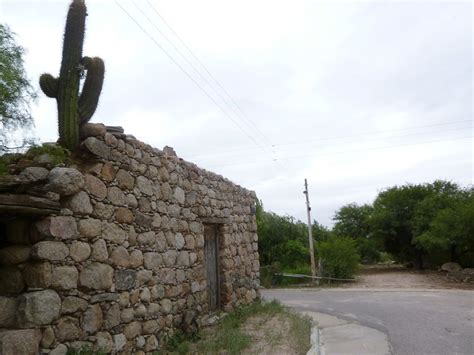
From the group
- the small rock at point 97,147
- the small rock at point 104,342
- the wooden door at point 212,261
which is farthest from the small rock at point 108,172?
the wooden door at point 212,261

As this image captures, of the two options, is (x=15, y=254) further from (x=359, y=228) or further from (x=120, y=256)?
(x=359, y=228)

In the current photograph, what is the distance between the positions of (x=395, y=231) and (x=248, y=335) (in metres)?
19.4

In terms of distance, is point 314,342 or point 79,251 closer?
point 79,251

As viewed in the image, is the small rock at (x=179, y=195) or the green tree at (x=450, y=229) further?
the green tree at (x=450, y=229)

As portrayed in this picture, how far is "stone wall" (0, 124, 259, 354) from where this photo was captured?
4.66 meters

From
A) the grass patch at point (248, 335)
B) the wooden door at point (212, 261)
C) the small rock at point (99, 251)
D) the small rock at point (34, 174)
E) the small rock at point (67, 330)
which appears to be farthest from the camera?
the wooden door at point (212, 261)

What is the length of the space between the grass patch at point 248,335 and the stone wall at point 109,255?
0.30 meters

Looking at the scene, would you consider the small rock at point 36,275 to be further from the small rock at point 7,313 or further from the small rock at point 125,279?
the small rock at point 125,279

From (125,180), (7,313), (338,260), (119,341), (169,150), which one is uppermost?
(169,150)

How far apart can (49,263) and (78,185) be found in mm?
936

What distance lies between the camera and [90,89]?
5.59 m

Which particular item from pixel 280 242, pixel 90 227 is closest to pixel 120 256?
pixel 90 227

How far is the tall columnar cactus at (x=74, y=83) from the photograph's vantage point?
5.35 meters

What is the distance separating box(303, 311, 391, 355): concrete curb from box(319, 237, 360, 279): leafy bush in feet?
34.5
